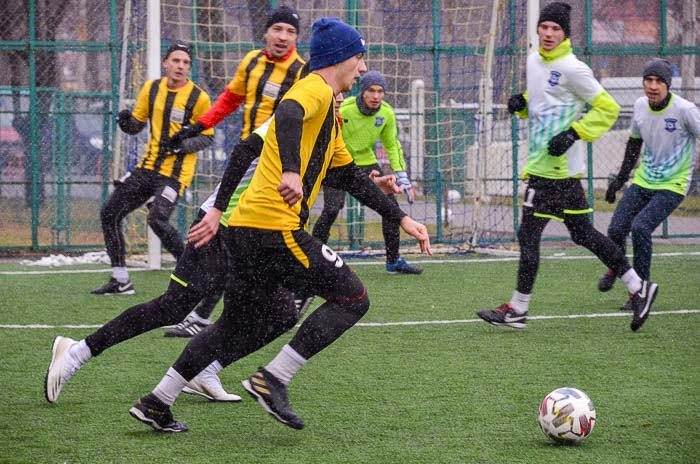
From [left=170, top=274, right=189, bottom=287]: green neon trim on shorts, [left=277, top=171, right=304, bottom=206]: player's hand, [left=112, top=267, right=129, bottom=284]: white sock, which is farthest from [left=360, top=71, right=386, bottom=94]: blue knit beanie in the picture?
[left=277, top=171, right=304, bottom=206]: player's hand

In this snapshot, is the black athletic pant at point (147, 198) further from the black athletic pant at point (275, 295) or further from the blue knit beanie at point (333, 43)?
the blue knit beanie at point (333, 43)

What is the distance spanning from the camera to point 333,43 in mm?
4609

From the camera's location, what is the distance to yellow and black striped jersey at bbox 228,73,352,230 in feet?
14.8

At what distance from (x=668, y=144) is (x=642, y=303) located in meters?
1.71

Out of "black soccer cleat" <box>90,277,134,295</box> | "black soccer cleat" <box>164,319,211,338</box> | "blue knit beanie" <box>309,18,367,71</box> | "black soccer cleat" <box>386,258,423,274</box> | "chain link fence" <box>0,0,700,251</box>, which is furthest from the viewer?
"chain link fence" <box>0,0,700,251</box>

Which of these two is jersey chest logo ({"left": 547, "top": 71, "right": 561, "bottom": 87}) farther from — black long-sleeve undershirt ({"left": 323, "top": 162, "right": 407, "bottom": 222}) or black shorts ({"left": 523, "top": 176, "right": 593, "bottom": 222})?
black long-sleeve undershirt ({"left": 323, "top": 162, "right": 407, "bottom": 222})

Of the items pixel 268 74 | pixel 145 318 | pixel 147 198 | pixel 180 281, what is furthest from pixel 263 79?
pixel 145 318

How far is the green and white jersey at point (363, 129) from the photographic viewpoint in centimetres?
1067

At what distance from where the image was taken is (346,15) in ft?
44.8

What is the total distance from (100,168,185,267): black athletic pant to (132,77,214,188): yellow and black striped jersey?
0.09 m

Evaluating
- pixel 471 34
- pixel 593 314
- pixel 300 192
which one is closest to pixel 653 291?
pixel 593 314

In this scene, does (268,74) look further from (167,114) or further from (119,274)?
(119,274)

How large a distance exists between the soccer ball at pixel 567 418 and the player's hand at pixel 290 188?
4.66 feet

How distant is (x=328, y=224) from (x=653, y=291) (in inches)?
144
